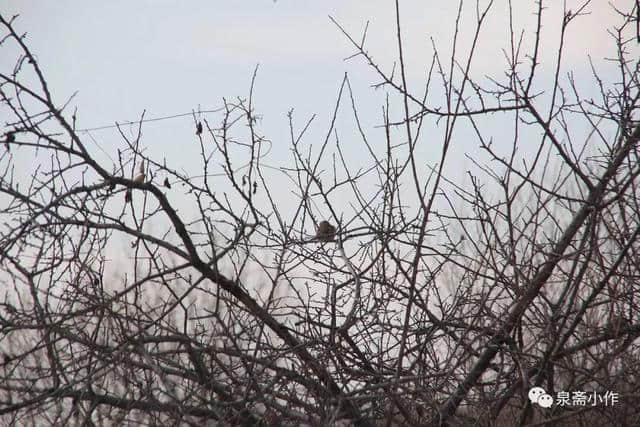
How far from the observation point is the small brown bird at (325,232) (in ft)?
12.1

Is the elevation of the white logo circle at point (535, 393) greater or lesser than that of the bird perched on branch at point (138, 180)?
lesser

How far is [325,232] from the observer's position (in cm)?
374

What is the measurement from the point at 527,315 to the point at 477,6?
1486 millimetres

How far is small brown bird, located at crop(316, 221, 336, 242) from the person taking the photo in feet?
12.1

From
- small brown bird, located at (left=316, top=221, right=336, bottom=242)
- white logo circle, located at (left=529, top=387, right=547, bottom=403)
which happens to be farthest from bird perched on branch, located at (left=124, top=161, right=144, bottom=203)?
white logo circle, located at (left=529, top=387, right=547, bottom=403)

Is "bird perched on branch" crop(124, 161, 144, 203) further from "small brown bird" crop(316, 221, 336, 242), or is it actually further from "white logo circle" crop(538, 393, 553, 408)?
"white logo circle" crop(538, 393, 553, 408)

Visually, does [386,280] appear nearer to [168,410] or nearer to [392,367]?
[392,367]

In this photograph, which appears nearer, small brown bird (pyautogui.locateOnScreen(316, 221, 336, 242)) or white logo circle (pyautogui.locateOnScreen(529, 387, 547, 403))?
white logo circle (pyautogui.locateOnScreen(529, 387, 547, 403))

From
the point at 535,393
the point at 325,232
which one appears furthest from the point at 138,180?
the point at 535,393

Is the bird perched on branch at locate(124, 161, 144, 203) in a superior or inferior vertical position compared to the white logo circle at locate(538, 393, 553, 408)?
superior

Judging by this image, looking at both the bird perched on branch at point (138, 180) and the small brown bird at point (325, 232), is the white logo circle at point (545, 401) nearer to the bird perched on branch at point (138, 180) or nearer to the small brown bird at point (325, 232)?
the small brown bird at point (325, 232)

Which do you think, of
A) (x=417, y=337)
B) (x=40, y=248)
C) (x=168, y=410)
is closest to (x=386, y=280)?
(x=417, y=337)

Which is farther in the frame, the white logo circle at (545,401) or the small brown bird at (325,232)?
the small brown bird at (325,232)

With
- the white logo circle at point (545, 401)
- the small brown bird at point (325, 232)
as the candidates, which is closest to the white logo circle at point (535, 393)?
the white logo circle at point (545, 401)
